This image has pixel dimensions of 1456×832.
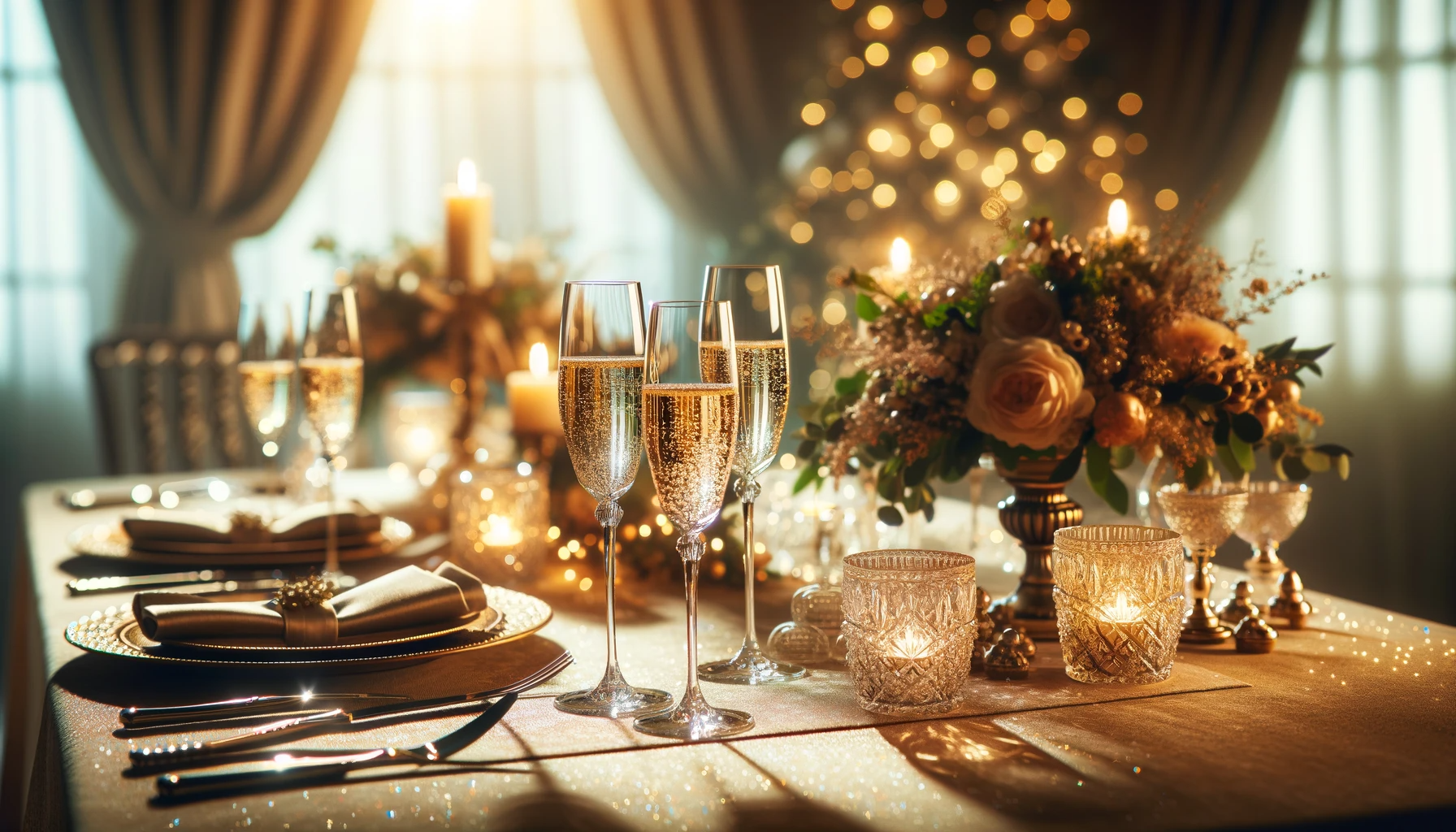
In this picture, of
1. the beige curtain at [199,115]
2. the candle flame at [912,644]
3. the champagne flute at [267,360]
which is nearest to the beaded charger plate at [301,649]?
the candle flame at [912,644]

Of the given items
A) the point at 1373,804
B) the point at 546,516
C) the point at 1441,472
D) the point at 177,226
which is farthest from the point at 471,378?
the point at 1441,472

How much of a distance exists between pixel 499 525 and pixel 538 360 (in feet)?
1.47

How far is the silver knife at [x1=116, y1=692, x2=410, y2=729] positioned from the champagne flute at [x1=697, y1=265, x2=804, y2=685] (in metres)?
0.34

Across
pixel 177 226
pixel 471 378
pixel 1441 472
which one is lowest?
pixel 1441 472

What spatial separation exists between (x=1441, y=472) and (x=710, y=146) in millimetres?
2947

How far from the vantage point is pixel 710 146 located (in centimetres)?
531

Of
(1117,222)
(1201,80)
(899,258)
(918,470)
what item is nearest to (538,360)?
(899,258)

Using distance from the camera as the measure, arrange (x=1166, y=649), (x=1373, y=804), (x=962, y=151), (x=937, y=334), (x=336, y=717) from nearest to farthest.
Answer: (x=1373, y=804), (x=336, y=717), (x=1166, y=649), (x=937, y=334), (x=962, y=151)

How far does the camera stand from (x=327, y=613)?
3.74 feet

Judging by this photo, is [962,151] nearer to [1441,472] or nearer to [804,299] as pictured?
[804,299]

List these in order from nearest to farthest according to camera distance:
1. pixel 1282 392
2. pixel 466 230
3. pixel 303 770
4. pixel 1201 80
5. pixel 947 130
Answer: pixel 303 770
pixel 1282 392
pixel 466 230
pixel 947 130
pixel 1201 80

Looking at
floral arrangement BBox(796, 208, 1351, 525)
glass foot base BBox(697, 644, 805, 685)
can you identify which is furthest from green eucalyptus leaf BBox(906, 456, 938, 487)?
glass foot base BBox(697, 644, 805, 685)

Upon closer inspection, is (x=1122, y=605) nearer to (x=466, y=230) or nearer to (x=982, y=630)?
(x=982, y=630)

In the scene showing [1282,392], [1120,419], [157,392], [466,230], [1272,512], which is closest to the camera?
[1120,419]
